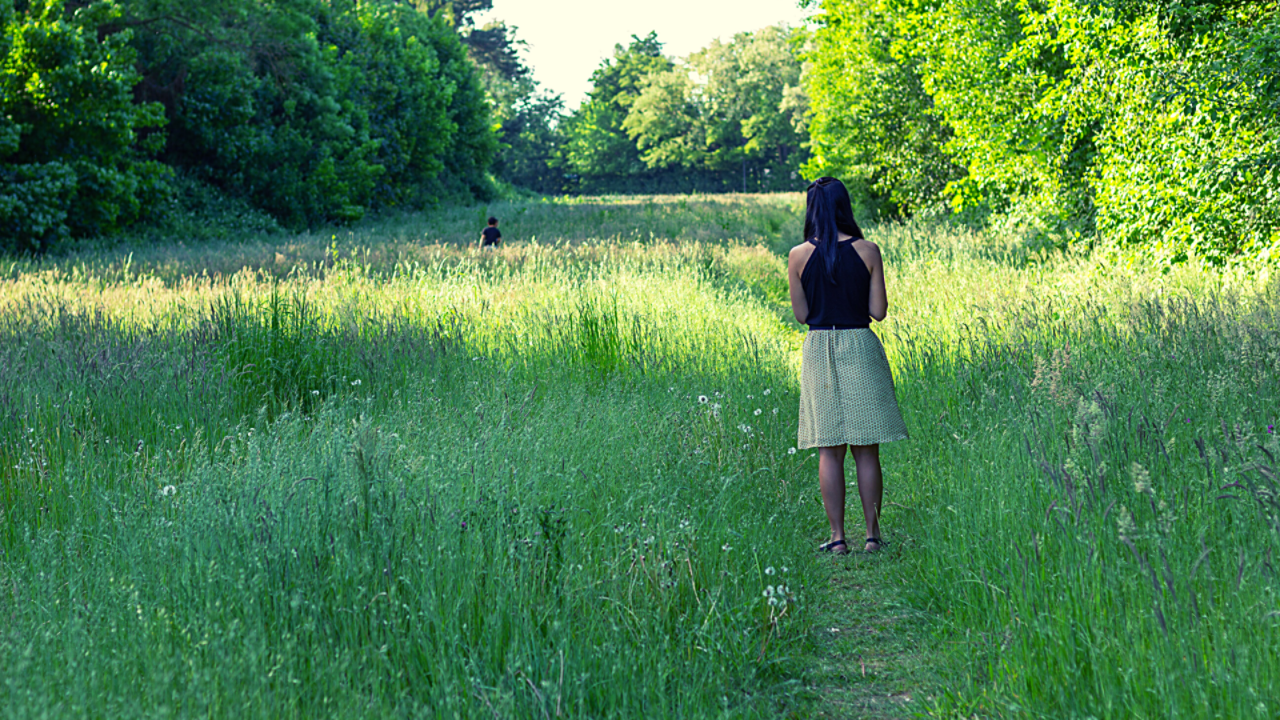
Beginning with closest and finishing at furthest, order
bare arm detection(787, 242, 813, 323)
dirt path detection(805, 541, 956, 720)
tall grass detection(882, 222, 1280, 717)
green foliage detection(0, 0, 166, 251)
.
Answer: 1. tall grass detection(882, 222, 1280, 717)
2. dirt path detection(805, 541, 956, 720)
3. bare arm detection(787, 242, 813, 323)
4. green foliage detection(0, 0, 166, 251)

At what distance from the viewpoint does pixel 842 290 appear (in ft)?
15.8

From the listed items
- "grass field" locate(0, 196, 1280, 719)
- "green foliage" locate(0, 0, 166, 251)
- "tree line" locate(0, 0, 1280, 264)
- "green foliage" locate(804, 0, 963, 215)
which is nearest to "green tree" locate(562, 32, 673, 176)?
"tree line" locate(0, 0, 1280, 264)

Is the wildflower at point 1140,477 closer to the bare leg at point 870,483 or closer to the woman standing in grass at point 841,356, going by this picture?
the woman standing in grass at point 841,356

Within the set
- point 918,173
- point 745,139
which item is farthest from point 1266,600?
point 745,139

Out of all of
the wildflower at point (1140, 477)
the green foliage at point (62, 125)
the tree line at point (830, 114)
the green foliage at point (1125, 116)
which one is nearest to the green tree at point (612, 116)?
the tree line at point (830, 114)

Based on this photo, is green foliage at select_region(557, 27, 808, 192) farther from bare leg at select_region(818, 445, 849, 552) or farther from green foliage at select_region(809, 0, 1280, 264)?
bare leg at select_region(818, 445, 849, 552)

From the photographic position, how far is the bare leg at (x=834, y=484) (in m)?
4.88

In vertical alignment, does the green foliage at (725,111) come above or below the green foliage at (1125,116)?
above

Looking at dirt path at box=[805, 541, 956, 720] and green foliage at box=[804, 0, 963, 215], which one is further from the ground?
green foliage at box=[804, 0, 963, 215]

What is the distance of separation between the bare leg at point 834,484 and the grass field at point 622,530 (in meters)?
0.25

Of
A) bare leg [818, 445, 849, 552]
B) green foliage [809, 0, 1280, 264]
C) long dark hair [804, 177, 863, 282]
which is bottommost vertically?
bare leg [818, 445, 849, 552]

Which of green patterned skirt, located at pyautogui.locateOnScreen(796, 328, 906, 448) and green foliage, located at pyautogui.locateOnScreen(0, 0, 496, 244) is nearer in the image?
green patterned skirt, located at pyautogui.locateOnScreen(796, 328, 906, 448)

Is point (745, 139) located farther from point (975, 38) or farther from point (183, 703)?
point (183, 703)

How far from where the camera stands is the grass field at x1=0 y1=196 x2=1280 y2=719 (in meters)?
2.75
